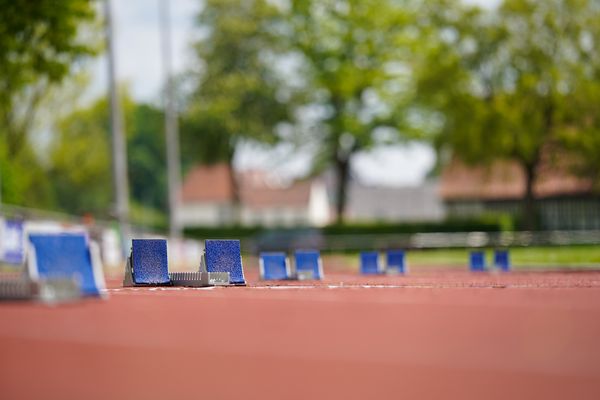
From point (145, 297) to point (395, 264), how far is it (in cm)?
1711

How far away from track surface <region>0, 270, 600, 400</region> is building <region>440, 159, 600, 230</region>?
52619 millimetres

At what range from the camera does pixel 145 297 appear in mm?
18844

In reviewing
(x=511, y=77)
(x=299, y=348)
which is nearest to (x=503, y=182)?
(x=511, y=77)

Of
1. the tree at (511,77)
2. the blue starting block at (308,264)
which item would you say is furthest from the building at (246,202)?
the blue starting block at (308,264)

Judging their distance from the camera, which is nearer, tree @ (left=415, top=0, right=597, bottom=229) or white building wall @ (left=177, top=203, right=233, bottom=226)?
tree @ (left=415, top=0, right=597, bottom=229)

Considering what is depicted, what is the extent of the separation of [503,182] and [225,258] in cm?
5158

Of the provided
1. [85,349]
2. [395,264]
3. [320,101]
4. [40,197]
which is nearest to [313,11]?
[320,101]

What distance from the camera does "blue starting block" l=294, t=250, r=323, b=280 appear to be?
90.1ft

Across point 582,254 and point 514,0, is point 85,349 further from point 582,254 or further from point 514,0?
point 514,0

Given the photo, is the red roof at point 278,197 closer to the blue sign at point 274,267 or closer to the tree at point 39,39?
the tree at point 39,39

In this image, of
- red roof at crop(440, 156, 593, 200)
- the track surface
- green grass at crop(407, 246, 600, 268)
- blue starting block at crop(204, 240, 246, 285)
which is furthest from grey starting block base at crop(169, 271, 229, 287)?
red roof at crop(440, 156, 593, 200)

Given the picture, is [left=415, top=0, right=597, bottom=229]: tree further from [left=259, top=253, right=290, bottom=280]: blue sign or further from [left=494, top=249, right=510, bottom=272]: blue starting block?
[left=259, top=253, right=290, bottom=280]: blue sign

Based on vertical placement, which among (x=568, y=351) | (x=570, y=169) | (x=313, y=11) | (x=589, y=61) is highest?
(x=313, y=11)

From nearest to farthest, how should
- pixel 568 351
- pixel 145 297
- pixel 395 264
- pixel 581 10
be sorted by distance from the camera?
pixel 568 351, pixel 145 297, pixel 395 264, pixel 581 10
